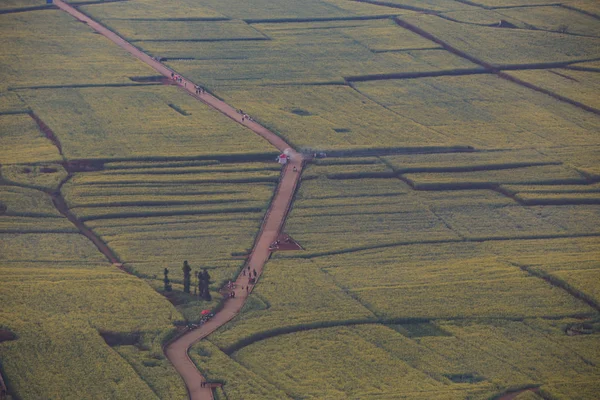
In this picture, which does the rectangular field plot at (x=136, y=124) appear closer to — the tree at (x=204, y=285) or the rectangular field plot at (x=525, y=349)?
the tree at (x=204, y=285)

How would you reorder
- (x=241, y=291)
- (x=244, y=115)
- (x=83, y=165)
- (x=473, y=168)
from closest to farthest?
(x=241, y=291), (x=83, y=165), (x=473, y=168), (x=244, y=115)

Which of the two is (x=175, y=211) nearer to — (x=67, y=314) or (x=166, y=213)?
(x=166, y=213)

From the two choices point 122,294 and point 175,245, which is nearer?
point 122,294

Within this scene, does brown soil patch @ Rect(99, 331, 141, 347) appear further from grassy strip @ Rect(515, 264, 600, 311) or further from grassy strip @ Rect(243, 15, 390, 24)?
grassy strip @ Rect(243, 15, 390, 24)

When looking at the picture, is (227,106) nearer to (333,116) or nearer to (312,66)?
(333,116)

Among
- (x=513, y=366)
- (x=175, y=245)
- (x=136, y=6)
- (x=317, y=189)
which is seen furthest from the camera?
(x=136, y=6)

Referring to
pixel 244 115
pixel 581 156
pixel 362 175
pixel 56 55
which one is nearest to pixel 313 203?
pixel 362 175

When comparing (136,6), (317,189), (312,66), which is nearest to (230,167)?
(317,189)
